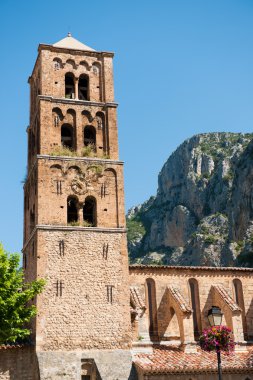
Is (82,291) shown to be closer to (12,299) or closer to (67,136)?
(12,299)

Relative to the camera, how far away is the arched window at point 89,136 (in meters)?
35.0

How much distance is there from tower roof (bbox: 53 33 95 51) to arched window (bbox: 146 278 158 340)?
53.3 ft

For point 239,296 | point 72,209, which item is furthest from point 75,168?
point 239,296

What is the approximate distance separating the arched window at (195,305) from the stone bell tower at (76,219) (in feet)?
19.4

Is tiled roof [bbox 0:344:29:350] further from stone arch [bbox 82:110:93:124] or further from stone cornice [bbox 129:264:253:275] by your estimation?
stone arch [bbox 82:110:93:124]

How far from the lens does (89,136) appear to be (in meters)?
35.6

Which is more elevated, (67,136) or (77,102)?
(77,102)

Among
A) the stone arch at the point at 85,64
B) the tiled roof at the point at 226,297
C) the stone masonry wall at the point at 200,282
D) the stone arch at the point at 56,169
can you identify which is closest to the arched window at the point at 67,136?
the stone arch at the point at 56,169

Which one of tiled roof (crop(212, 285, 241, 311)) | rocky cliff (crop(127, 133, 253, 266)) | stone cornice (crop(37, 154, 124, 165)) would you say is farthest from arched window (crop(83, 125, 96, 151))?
rocky cliff (crop(127, 133, 253, 266))

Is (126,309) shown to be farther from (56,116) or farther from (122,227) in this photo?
(56,116)

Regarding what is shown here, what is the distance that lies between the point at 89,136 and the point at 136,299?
1091 cm

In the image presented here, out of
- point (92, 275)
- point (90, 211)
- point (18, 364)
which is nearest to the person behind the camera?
point (18, 364)

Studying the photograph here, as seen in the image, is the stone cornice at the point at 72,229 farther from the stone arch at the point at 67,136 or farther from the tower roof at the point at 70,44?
the tower roof at the point at 70,44

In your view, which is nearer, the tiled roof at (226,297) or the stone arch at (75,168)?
the stone arch at (75,168)
